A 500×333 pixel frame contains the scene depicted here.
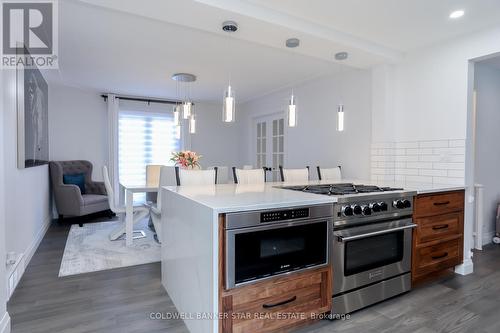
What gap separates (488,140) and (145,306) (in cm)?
452

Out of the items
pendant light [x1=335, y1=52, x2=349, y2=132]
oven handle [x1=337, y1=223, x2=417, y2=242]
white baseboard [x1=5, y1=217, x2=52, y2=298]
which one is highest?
A: pendant light [x1=335, y1=52, x2=349, y2=132]

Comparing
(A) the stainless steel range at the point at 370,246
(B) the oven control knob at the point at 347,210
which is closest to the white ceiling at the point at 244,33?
(A) the stainless steel range at the point at 370,246

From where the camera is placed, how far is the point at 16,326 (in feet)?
6.27

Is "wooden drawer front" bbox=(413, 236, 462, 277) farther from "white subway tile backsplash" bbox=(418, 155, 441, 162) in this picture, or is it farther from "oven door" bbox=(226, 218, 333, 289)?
"oven door" bbox=(226, 218, 333, 289)

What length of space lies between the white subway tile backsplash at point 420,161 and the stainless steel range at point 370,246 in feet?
3.07

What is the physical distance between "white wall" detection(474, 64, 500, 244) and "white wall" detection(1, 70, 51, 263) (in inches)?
193

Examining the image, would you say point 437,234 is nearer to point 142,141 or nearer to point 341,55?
point 341,55

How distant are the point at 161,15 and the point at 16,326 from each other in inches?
96.6

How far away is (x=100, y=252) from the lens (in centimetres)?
338

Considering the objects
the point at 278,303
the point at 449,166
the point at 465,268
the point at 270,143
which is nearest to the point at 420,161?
the point at 449,166

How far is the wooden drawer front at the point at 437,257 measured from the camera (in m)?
2.52

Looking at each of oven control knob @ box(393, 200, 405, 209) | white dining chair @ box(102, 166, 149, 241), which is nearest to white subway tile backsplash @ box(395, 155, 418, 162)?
oven control knob @ box(393, 200, 405, 209)

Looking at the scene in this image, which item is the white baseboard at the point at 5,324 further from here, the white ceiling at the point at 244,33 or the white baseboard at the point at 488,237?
the white baseboard at the point at 488,237

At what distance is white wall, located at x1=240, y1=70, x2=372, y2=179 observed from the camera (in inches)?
156
